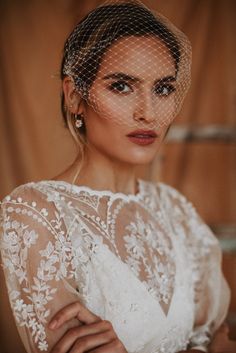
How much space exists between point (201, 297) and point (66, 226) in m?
0.59

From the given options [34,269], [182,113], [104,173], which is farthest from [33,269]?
[182,113]

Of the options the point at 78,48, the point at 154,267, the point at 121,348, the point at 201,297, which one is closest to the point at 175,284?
the point at 154,267

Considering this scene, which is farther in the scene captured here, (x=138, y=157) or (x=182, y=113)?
(x=182, y=113)

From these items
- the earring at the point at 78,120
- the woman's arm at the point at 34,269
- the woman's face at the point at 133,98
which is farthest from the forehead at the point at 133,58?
the woman's arm at the point at 34,269

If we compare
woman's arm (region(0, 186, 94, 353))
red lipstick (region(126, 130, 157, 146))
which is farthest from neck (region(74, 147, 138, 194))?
woman's arm (region(0, 186, 94, 353))

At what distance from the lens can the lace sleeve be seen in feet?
3.71

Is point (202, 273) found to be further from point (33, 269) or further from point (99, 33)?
point (99, 33)

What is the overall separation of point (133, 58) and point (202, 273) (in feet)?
2.50

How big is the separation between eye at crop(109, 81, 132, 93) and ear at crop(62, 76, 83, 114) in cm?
10

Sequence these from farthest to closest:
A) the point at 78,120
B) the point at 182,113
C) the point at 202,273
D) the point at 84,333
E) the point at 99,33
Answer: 1. the point at 182,113
2. the point at 202,273
3. the point at 78,120
4. the point at 99,33
5. the point at 84,333

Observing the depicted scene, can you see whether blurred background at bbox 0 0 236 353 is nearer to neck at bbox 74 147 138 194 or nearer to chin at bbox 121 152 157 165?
neck at bbox 74 147 138 194

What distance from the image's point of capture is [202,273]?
1.64 m

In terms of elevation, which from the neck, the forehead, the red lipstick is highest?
the forehead

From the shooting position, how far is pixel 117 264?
1297mm
